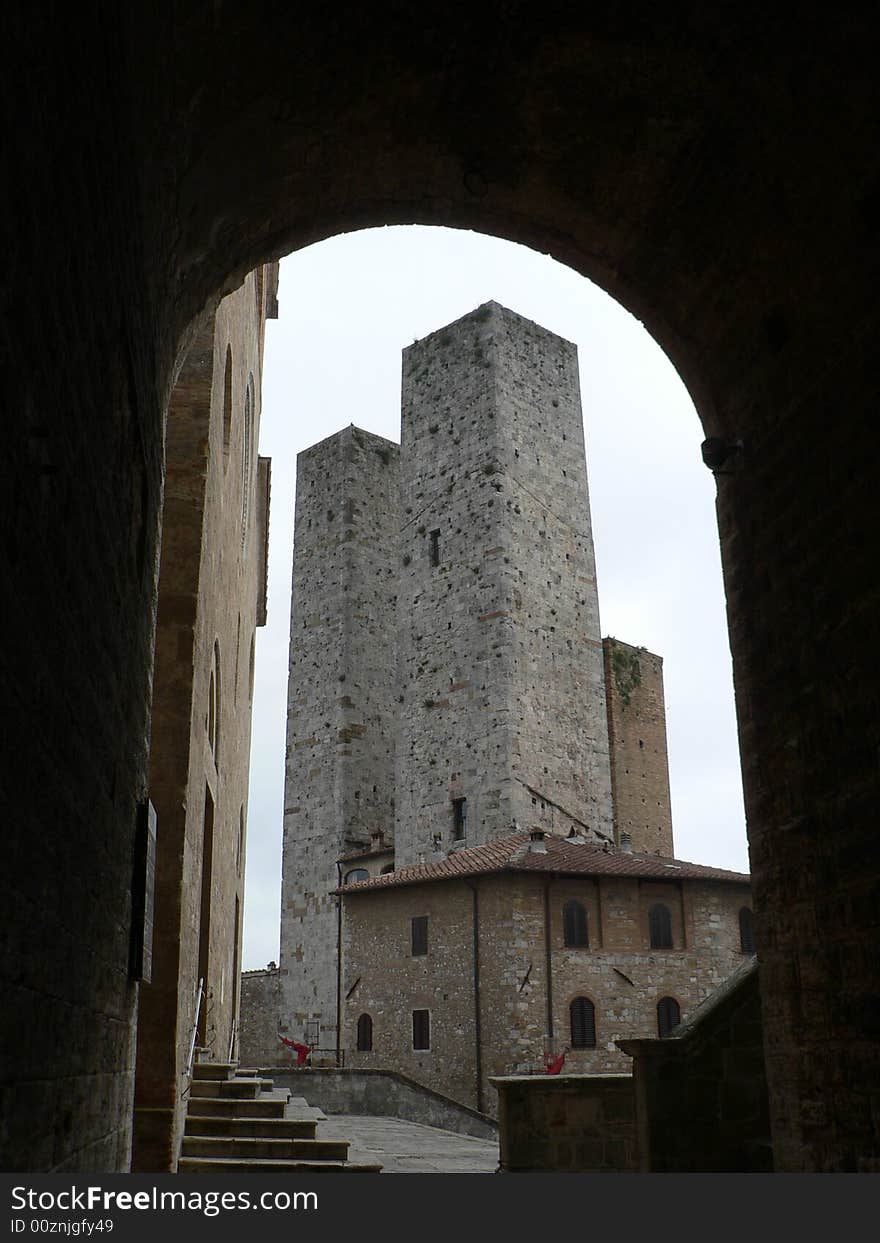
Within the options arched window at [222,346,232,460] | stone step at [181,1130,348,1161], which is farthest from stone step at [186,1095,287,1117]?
arched window at [222,346,232,460]

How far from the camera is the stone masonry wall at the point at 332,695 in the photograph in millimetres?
29062

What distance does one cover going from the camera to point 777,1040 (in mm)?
5363

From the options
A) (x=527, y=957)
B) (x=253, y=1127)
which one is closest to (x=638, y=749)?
(x=527, y=957)

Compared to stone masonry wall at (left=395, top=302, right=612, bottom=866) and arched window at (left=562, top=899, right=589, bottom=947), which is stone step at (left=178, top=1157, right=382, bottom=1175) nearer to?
arched window at (left=562, top=899, right=589, bottom=947)

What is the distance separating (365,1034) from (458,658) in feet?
26.8

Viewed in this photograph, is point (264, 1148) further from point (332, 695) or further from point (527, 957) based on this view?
point (332, 695)

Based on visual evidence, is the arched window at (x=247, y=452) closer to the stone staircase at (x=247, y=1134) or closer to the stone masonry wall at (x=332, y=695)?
the stone staircase at (x=247, y=1134)

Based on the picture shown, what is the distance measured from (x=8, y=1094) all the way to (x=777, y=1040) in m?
3.95

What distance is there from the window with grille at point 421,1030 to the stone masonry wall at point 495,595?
402 centimetres

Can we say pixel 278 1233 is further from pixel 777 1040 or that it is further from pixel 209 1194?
pixel 777 1040

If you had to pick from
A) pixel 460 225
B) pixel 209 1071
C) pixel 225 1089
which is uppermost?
pixel 460 225

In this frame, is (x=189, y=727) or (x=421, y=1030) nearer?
(x=189, y=727)

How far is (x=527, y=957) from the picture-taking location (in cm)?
2041

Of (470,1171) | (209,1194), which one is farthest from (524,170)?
(470,1171)
